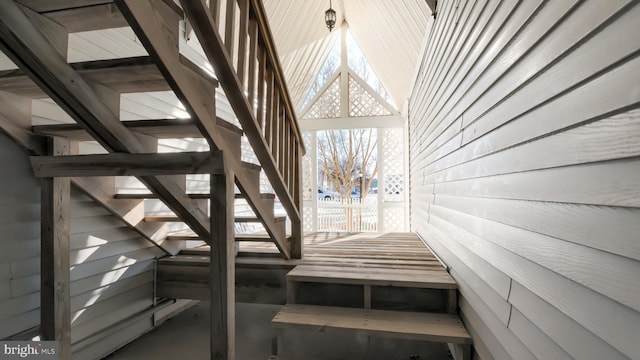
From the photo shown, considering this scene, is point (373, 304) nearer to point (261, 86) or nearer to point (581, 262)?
point (581, 262)

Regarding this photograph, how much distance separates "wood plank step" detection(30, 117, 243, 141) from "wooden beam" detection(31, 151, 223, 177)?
0.50ft

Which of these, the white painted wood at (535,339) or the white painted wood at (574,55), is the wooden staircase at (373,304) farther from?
the white painted wood at (574,55)

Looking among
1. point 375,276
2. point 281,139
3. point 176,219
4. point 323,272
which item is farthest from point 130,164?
point 375,276

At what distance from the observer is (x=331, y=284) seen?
215 cm

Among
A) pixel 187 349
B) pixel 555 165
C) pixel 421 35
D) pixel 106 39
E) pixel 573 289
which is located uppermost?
pixel 421 35

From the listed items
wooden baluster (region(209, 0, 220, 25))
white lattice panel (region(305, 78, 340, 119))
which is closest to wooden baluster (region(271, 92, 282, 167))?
wooden baluster (region(209, 0, 220, 25))

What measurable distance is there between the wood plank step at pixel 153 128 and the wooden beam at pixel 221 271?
291mm

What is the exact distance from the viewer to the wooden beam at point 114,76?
1299 millimetres

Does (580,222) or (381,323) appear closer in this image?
(580,222)

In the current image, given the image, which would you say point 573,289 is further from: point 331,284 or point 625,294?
point 331,284

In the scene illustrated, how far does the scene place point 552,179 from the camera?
874 mm

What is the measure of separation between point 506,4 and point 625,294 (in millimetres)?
1082

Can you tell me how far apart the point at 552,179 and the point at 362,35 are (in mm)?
6032

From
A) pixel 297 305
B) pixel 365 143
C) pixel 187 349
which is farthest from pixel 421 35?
pixel 365 143
